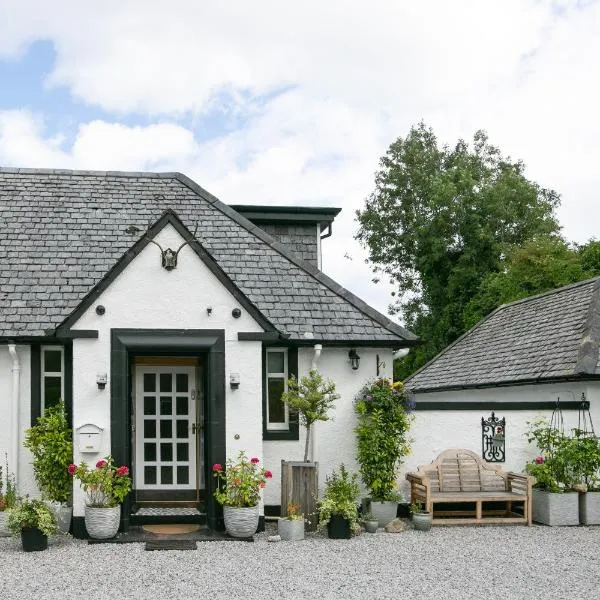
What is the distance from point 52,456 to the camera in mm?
11789

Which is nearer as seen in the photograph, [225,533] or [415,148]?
[225,533]

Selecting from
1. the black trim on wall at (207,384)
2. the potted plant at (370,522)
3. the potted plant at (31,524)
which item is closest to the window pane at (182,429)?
the black trim on wall at (207,384)

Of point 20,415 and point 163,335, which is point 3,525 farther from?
point 163,335

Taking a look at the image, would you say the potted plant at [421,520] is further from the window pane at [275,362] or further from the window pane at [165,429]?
the window pane at [165,429]

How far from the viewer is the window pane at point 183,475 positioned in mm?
13227

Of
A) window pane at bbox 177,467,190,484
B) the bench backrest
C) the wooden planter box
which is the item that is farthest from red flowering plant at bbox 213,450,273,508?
the bench backrest

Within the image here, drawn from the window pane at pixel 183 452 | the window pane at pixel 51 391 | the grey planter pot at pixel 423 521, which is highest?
the window pane at pixel 51 391

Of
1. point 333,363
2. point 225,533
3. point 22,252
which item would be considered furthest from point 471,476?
point 22,252

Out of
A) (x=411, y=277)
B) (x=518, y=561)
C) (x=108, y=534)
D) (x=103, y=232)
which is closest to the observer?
(x=518, y=561)

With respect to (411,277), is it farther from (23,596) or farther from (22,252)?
(23,596)

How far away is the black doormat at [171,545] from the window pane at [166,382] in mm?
2909

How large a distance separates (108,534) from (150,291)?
3458 mm

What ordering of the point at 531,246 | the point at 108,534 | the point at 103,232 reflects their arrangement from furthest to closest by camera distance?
the point at 531,246, the point at 103,232, the point at 108,534

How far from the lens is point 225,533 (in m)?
11.6
